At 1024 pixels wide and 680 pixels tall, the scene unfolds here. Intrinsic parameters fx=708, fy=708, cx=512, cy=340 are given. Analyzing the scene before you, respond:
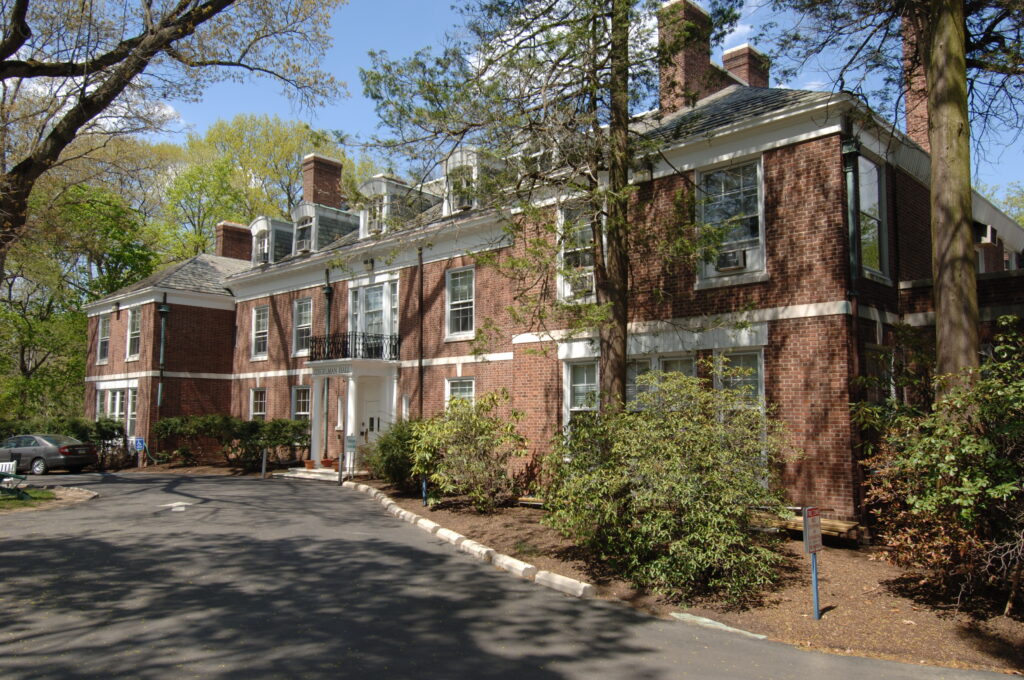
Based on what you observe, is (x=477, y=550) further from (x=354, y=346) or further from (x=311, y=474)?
(x=311, y=474)

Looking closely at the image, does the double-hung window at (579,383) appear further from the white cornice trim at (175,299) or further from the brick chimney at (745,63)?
the white cornice trim at (175,299)

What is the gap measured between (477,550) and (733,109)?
9328 mm

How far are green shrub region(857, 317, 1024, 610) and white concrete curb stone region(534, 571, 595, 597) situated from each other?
347cm

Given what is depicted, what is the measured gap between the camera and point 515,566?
9688 millimetres

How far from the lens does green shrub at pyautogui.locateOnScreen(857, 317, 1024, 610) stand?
6930mm

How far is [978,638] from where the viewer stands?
6.93m

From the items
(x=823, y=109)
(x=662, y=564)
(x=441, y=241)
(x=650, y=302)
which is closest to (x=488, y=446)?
(x=650, y=302)

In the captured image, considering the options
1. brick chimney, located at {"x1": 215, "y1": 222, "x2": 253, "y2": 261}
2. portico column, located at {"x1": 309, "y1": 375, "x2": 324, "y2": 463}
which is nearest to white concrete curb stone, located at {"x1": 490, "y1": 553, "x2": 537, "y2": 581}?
portico column, located at {"x1": 309, "y1": 375, "x2": 324, "y2": 463}

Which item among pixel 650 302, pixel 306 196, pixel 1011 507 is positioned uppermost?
pixel 306 196

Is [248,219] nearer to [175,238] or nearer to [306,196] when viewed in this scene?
[175,238]

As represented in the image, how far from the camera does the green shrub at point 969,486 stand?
6.93 m

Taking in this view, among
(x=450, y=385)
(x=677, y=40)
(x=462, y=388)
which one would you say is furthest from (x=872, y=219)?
(x=450, y=385)

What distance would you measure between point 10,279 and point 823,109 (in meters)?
39.5

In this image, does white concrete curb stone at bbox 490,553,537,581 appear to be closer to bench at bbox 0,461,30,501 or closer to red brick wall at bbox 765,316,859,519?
red brick wall at bbox 765,316,859,519
